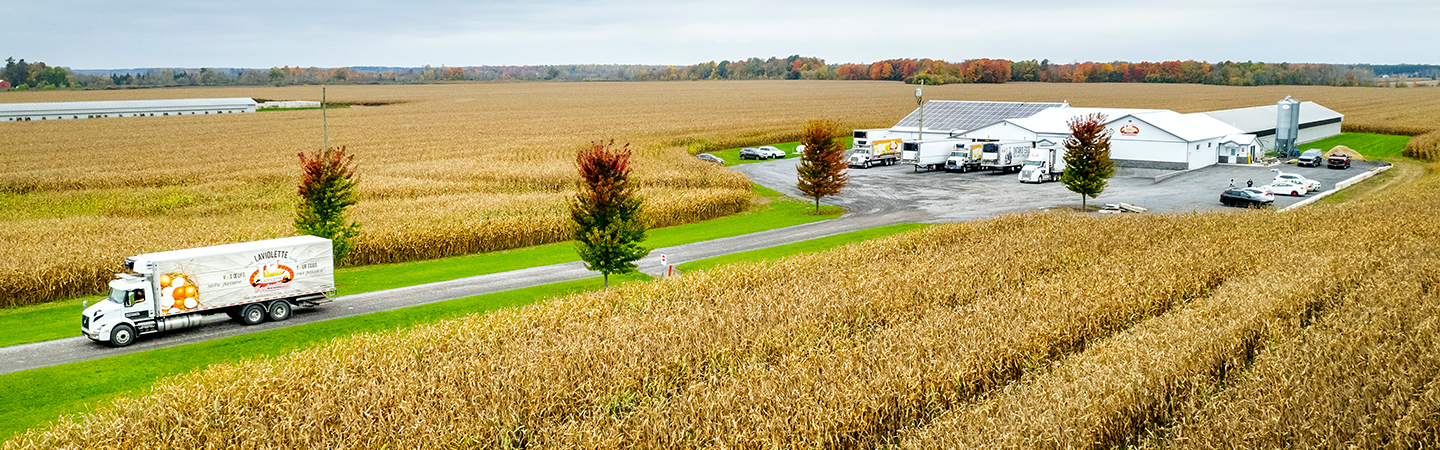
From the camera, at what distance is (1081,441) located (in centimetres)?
1284

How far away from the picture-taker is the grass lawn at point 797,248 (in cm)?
3544

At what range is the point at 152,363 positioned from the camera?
2330 centimetres

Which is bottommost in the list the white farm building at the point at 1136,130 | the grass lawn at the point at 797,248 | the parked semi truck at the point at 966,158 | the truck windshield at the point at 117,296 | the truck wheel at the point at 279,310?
the truck wheel at the point at 279,310

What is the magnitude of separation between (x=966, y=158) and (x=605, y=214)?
137ft

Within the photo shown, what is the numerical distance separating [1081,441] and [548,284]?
2205cm

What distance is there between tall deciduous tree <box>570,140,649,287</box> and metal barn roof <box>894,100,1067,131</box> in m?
52.1

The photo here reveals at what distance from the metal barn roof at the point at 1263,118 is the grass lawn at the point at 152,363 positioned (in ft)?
231

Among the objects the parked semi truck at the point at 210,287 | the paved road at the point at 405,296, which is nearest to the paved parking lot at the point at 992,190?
the paved road at the point at 405,296

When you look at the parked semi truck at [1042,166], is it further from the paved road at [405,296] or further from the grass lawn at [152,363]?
the grass lawn at [152,363]

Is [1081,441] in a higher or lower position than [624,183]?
lower

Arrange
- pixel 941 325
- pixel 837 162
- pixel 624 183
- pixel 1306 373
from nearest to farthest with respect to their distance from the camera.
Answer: pixel 1306 373
pixel 941 325
pixel 624 183
pixel 837 162

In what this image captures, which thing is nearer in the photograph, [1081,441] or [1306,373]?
[1081,441]

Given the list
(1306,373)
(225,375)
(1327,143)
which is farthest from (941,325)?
(1327,143)

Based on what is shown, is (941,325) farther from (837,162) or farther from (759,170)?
(759,170)
